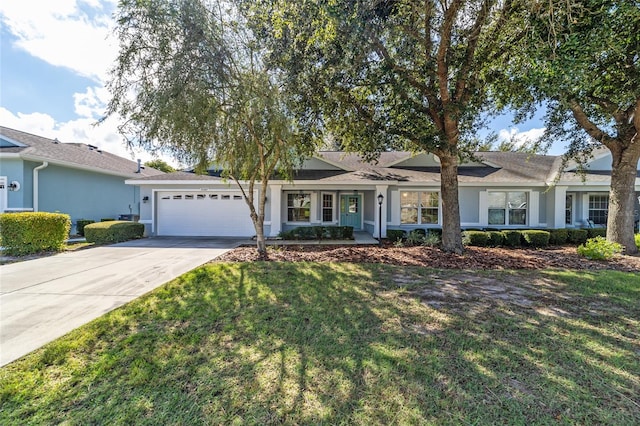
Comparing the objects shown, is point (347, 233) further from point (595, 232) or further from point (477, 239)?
point (595, 232)

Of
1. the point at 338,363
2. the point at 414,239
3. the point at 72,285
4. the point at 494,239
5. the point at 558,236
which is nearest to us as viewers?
the point at 338,363

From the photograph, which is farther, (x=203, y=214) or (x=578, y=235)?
(x=203, y=214)

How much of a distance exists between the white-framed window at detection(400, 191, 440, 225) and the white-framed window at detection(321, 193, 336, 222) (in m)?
3.48

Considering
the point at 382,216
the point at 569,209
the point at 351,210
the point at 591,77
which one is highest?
the point at 591,77

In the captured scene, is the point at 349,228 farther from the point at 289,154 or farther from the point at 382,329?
the point at 382,329

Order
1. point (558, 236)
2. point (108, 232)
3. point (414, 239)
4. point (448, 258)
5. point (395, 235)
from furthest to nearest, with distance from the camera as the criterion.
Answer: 1. point (395, 235)
2. point (108, 232)
3. point (558, 236)
4. point (414, 239)
5. point (448, 258)

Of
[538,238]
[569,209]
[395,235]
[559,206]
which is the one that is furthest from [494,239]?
[569,209]

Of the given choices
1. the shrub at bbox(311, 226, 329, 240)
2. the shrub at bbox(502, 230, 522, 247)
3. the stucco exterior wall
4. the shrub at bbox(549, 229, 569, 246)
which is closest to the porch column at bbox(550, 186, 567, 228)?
the shrub at bbox(549, 229, 569, 246)

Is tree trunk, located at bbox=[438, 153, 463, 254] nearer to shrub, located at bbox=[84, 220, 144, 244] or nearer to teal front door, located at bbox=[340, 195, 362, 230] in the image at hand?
teal front door, located at bbox=[340, 195, 362, 230]

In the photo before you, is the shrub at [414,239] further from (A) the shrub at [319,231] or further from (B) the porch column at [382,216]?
(A) the shrub at [319,231]

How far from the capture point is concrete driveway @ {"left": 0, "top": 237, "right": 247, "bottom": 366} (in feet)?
12.9

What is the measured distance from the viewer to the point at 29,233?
9.03m

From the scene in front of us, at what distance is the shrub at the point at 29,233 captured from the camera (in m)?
8.92

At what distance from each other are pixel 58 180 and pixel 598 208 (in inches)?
1029
